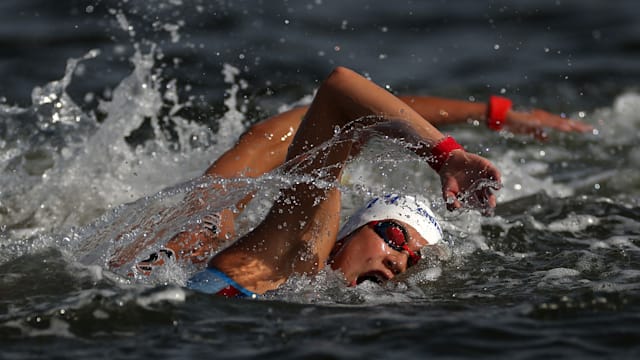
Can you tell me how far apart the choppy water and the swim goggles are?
141 millimetres

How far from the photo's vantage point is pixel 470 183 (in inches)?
170

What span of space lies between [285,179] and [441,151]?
35.3 inches

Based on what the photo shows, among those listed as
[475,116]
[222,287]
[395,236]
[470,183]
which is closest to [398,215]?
[395,236]

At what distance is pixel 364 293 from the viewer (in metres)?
5.16

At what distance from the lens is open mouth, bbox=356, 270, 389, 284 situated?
5234mm

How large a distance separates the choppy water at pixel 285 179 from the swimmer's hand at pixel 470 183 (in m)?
0.56

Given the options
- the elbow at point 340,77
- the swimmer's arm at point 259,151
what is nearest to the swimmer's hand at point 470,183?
the elbow at point 340,77

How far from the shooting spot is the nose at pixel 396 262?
5.25 m

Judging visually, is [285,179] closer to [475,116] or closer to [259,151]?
[259,151]

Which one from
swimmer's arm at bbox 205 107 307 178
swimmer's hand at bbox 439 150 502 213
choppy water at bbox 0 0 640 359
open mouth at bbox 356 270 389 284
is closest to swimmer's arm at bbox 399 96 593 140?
choppy water at bbox 0 0 640 359

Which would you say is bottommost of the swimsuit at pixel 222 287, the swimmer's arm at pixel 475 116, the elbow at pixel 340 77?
the swimsuit at pixel 222 287

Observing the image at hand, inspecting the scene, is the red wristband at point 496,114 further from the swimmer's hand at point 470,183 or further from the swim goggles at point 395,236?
the swimmer's hand at point 470,183

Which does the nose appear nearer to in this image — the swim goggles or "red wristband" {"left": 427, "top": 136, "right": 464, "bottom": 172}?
the swim goggles

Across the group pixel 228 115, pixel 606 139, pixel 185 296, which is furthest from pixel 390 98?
pixel 606 139
